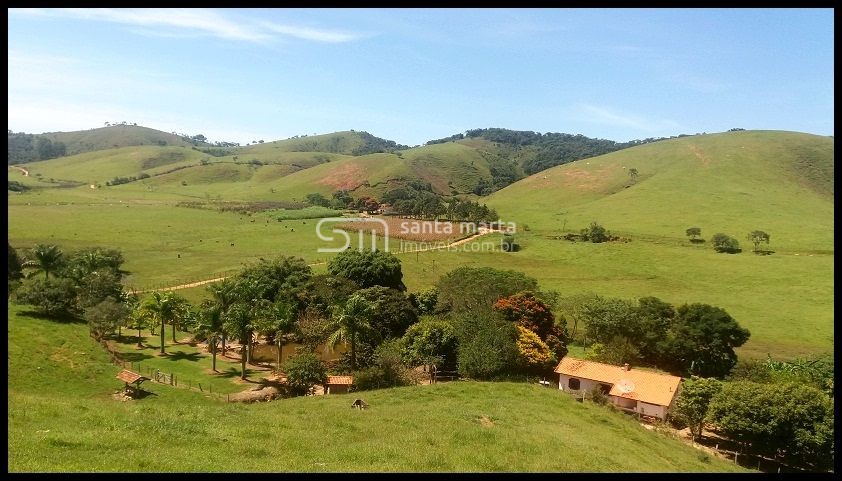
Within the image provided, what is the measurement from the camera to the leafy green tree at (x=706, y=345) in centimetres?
4447

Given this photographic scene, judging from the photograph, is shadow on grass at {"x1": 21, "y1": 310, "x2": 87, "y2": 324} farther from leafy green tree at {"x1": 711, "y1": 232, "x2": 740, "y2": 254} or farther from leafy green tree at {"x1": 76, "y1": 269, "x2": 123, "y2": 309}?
leafy green tree at {"x1": 711, "y1": 232, "x2": 740, "y2": 254}

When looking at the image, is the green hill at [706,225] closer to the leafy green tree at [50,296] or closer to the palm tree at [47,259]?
the leafy green tree at [50,296]

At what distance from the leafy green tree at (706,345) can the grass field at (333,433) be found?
17020 millimetres

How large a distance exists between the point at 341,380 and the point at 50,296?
92.0ft

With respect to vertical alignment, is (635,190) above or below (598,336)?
above

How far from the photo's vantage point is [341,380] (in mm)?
36531

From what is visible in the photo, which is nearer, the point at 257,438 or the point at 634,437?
the point at 257,438

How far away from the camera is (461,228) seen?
117 m

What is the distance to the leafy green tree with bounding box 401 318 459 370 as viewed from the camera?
40.2 meters

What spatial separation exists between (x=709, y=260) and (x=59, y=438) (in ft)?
302

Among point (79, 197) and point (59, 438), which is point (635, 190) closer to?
point (59, 438)

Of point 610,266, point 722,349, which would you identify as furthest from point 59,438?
point 610,266

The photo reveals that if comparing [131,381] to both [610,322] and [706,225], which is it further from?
[706,225]

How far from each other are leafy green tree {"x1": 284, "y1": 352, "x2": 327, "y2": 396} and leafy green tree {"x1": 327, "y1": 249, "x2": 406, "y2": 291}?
21.5 metres
